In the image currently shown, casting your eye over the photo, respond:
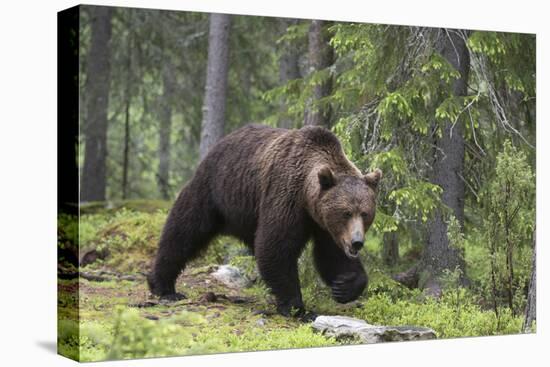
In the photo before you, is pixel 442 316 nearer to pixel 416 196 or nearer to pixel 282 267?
pixel 416 196

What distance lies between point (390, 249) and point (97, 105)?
293 inches

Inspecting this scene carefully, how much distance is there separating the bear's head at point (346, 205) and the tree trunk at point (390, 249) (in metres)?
1.68

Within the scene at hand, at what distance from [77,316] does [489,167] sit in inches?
210

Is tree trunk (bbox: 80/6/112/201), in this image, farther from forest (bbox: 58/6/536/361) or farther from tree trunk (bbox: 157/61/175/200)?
forest (bbox: 58/6/536/361)

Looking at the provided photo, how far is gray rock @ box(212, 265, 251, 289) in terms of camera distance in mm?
10008

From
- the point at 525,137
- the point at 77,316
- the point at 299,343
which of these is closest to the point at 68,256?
the point at 77,316

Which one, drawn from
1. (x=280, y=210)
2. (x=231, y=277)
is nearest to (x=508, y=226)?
(x=280, y=210)

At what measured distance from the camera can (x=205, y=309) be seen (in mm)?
Result: 9086

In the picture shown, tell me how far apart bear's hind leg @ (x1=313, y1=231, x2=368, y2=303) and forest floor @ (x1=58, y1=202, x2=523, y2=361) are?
35 cm

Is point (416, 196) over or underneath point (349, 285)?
over

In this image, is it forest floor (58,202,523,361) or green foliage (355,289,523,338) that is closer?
forest floor (58,202,523,361)

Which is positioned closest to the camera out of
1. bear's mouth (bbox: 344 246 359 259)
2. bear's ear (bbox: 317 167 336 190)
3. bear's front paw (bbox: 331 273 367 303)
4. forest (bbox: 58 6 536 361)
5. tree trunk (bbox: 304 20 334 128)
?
bear's mouth (bbox: 344 246 359 259)

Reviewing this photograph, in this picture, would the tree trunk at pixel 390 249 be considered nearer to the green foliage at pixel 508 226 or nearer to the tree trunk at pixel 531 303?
the green foliage at pixel 508 226

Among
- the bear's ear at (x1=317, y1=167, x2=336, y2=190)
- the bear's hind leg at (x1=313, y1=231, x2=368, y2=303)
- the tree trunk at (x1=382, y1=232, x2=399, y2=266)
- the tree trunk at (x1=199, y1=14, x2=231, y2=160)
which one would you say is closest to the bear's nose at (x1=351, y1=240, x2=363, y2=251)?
the bear's ear at (x1=317, y1=167, x2=336, y2=190)
